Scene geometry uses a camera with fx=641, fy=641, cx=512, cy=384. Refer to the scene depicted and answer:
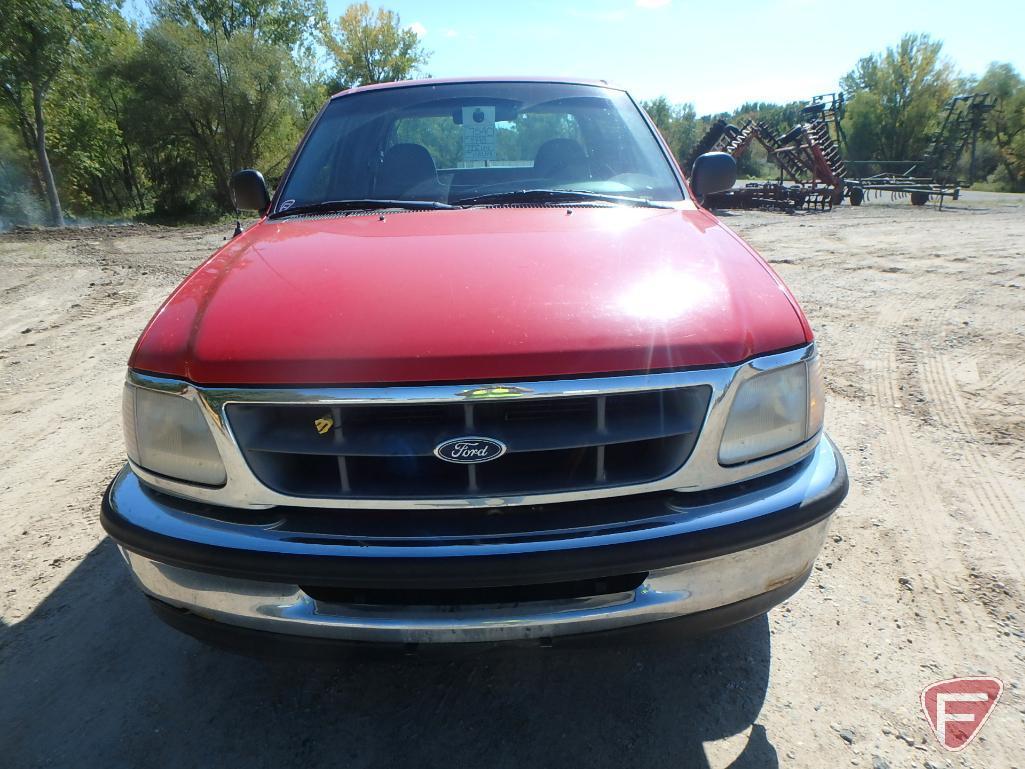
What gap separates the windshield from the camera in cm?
267

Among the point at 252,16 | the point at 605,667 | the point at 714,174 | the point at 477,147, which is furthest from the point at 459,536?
the point at 252,16

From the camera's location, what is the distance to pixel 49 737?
74.2 inches

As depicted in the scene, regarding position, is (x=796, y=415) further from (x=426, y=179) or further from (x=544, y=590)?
(x=426, y=179)

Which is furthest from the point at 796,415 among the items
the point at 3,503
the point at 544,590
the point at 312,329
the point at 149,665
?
the point at 3,503

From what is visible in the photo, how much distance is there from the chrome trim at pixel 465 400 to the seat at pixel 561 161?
143 centimetres

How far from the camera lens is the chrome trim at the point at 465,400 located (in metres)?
1.45

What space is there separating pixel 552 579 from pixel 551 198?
5.19 ft

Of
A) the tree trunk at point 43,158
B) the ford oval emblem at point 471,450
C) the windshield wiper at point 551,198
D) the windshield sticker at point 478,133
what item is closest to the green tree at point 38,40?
the tree trunk at point 43,158

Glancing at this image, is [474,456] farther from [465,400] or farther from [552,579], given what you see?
[552,579]

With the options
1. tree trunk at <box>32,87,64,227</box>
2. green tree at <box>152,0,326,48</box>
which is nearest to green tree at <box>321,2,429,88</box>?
green tree at <box>152,0,326,48</box>

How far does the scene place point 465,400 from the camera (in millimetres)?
1446

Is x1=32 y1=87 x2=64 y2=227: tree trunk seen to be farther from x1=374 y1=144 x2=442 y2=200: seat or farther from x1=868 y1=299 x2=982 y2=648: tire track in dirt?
x1=868 y1=299 x2=982 y2=648: tire track in dirt

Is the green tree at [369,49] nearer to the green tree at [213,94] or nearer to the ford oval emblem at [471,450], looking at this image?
the green tree at [213,94]

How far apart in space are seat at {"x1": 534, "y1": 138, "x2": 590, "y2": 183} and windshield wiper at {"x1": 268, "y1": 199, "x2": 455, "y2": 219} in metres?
0.51
